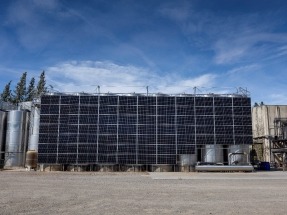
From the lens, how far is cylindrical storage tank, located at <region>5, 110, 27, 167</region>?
47438 millimetres

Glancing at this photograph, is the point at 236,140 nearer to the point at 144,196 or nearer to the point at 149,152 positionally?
the point at 149,152

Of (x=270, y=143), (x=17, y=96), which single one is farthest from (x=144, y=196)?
(x=17, y=96)

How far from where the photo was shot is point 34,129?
48.3 meters

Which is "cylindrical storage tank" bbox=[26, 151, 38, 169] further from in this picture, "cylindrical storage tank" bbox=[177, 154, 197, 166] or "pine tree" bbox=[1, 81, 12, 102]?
"pine tree" bbox=[1, 81, 12, 102]

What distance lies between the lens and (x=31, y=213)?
12.2 metres

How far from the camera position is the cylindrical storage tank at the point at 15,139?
156 feet

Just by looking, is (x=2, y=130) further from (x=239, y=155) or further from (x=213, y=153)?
(x=239, y=155)

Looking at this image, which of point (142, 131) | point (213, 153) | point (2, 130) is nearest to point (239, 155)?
point (213, 153)

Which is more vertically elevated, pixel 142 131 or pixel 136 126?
pixel 136 126

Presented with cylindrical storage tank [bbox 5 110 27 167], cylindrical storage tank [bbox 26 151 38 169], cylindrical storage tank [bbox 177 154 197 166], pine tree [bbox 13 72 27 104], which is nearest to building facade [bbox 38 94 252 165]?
cylindrical storage tank [bbox 177 154 197 166]

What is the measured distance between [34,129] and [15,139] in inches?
115

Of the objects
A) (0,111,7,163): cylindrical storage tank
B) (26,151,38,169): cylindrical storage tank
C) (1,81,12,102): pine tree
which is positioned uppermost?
(1,81,12,102): pine tree

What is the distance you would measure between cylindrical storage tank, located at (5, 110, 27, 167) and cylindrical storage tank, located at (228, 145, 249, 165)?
28.8 meters

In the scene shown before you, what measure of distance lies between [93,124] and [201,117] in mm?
14275
